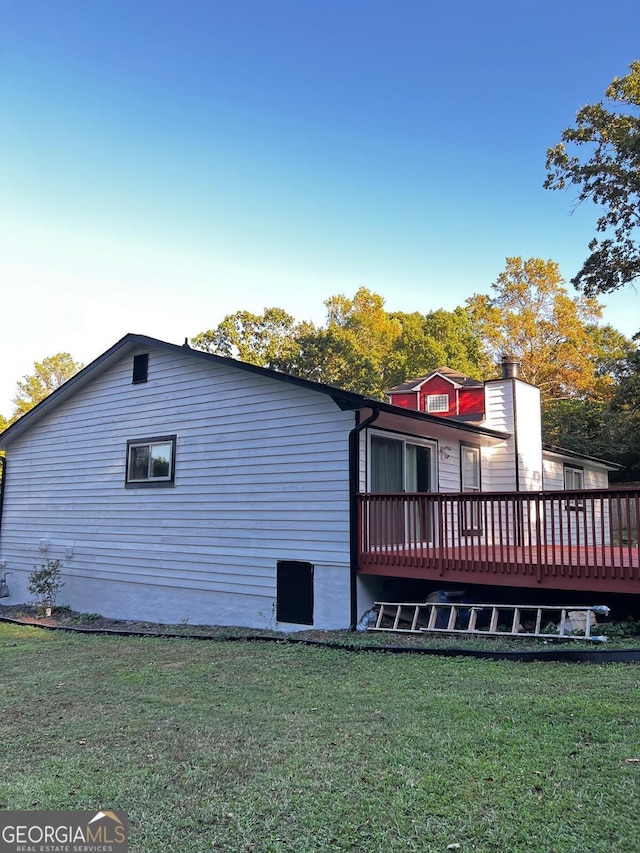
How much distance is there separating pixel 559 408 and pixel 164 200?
22469 mm

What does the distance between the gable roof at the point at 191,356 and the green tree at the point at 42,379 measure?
96.7 ft

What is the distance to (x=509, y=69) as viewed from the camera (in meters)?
14.6

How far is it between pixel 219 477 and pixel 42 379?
3800 cm

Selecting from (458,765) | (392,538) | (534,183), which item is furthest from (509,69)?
(458,765)

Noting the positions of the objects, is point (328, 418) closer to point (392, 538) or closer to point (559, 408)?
point (392, 538)

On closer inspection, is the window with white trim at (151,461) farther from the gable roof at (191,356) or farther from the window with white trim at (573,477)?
the window with white trim at (573,477)

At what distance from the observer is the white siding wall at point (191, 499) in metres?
9.14

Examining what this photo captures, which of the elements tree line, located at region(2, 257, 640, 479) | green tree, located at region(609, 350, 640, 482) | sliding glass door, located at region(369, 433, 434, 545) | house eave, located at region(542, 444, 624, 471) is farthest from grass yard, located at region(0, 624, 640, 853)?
tree line, located at region(2, 257, 640, 479)

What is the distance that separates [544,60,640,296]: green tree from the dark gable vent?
12.9 m

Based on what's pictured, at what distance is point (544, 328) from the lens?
35094 mm

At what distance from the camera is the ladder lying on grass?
713cm

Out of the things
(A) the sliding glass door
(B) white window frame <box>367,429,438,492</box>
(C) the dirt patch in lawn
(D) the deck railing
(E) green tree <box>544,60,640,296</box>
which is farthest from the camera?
(E) green tree <box>544,60,640,296</box>

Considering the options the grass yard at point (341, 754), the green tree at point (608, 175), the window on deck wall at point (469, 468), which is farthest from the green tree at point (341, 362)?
the grass yard at point (341, 754)

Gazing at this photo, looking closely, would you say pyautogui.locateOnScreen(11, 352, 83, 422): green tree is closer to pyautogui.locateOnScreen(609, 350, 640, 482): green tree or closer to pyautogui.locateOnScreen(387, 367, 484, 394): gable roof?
pyautogui.locateOnScreen(387, 367, 484, 394): gable roof
